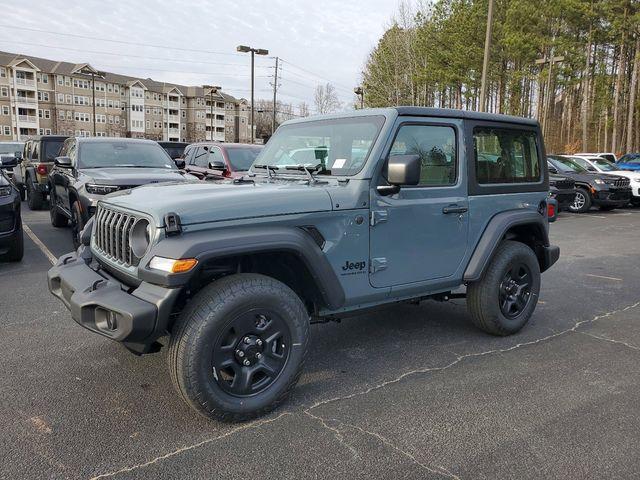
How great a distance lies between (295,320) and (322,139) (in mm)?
1544

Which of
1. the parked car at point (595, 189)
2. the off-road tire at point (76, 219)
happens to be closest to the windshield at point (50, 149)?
the off-road tire at point (76, 219)

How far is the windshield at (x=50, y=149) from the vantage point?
13203 mm

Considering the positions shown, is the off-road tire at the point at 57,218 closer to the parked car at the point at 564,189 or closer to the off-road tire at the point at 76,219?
the off-road tire at the point at 76,219

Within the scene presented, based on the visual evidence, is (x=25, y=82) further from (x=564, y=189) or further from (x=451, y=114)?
(x=451, y=114)

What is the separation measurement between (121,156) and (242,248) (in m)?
6.83

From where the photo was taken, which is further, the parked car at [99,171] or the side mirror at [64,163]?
the side mirror at [64,163]

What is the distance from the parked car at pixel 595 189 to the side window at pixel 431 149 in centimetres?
1235

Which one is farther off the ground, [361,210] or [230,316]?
[361,210]

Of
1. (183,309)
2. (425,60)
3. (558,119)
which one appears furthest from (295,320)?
(558,119)

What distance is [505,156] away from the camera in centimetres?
457

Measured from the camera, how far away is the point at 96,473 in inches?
102

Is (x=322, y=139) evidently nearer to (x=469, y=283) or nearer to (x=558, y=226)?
(x=469, y=283)

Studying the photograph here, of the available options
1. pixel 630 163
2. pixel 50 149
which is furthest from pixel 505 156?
pixel 630 163

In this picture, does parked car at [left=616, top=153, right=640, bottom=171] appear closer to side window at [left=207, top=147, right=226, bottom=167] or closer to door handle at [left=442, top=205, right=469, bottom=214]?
side window at [left=207, top=147, right=226, bottom=167]
